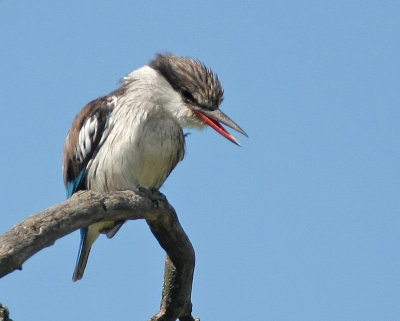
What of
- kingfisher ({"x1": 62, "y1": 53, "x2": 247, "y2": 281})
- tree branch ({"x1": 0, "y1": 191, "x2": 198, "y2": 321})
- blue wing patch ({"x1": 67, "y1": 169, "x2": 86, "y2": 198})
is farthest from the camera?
blue wing patch ({"x1": 67, "y1": 169, "x2": 86, "y2": 198})

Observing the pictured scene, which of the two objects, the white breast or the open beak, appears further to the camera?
the white breast

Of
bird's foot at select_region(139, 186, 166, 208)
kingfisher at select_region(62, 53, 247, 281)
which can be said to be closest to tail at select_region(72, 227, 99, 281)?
kingfisher at select_region(62, 53, 247, 281)

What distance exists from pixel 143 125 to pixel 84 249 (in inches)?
50.5

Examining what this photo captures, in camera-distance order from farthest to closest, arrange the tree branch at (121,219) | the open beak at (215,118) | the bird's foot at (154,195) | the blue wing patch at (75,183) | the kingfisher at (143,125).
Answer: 1. the blue wing patch at (75,183)
2. the kingfisher at (143,125)
3. the open beak at (215,118)
4. the bird's foot at (154,195)
5. the tree branch at (121,219)

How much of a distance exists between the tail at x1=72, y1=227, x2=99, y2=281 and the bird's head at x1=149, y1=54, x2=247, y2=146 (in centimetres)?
138

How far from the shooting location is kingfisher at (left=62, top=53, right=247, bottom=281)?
25.6 ft

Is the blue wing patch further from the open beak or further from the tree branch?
the tree branch

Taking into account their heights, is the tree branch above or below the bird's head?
below

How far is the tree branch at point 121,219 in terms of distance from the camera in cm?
462

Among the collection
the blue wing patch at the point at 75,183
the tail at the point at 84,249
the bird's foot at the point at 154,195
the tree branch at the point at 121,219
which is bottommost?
the tree branch at the point at 121,219

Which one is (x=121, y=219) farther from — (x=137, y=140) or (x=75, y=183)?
(x=75, y=183)

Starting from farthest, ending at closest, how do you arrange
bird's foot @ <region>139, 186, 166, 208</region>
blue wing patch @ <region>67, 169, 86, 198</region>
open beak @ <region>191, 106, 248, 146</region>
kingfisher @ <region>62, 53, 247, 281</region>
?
blue wing patch @ <region>67, 169, 86, 198</region>
kingfisher @ <region>62, 53, 247, 281</region>
open beak @ <region>191, 106, 248, 146</region>
bird's foot @ <region>139, 186, 166, 208</region>

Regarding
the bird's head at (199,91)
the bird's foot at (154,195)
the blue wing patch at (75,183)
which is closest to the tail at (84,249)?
the blue wing patch at (75,183)

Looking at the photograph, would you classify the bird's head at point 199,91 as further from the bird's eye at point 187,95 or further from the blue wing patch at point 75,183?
the blue wing patch at point 75,183
